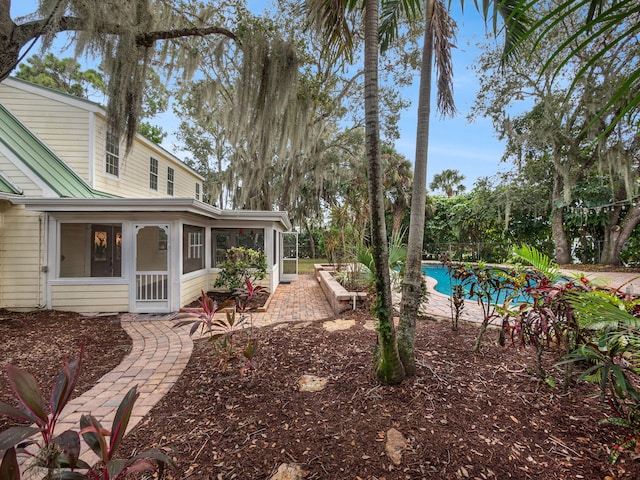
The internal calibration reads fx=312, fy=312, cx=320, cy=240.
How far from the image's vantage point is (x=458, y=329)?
4305 mm

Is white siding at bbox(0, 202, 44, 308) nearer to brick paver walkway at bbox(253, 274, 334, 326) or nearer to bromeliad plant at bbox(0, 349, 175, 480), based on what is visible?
brick paver walkway at bbox(253, 274, 334, 326)

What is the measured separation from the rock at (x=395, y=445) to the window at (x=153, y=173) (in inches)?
379

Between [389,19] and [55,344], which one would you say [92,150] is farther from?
[389,19]

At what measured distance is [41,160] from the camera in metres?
6.43

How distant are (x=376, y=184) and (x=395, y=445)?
184 centimetres

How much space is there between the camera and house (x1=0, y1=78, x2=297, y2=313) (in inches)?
230

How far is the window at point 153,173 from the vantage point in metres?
9.42

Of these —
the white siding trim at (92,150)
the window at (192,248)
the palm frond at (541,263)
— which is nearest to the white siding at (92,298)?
the window at (192,248)

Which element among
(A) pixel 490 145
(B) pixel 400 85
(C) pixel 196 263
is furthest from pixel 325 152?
(C) pixel 196 263

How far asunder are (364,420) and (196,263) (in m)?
6.25

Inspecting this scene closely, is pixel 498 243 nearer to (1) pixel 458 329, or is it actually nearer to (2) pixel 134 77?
(1) pixel 458 329

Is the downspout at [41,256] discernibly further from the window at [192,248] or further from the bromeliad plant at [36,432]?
the bromeliad plant at [36,432]

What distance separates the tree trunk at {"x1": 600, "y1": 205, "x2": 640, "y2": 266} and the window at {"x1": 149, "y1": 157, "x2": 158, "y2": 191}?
16715 mm

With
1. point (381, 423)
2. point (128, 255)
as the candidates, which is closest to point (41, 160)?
point (128, 255)
